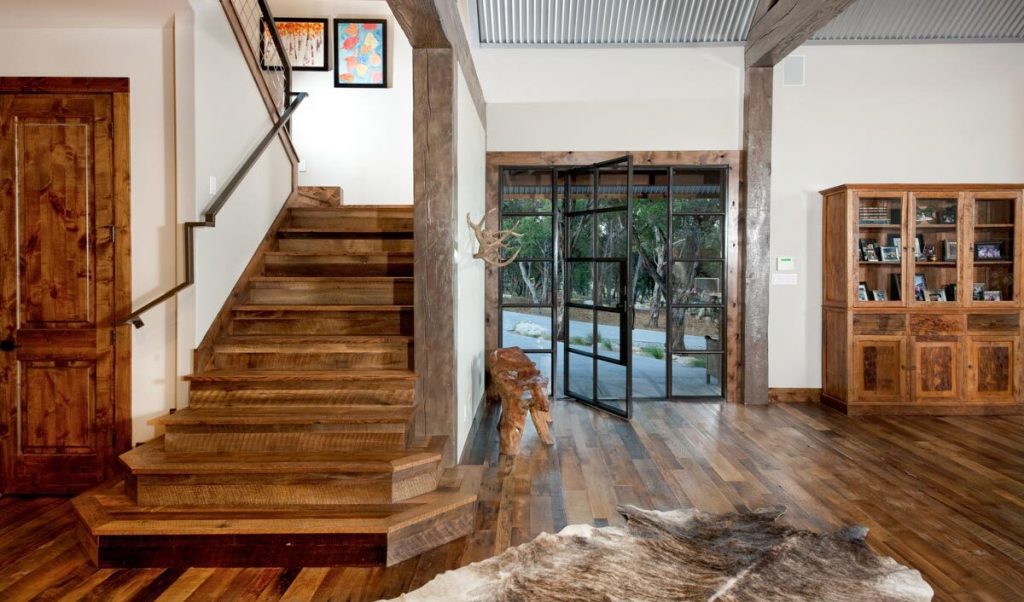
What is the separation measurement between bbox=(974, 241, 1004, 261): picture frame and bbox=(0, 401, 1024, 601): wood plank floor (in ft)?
4.39

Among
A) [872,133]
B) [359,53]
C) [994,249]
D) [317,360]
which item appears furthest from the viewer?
[359,53]

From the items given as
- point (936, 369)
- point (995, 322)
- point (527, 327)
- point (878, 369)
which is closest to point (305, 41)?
point (527, 327)

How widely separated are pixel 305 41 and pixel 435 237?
4.02 m

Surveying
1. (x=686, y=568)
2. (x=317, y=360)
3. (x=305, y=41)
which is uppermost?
(x=305, y=41)

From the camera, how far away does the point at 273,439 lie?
3174 millimetres

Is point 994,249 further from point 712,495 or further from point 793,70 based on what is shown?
point 712,495

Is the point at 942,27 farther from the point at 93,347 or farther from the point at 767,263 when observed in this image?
the point at 93,347

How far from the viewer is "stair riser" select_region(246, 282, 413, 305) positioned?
4332mm

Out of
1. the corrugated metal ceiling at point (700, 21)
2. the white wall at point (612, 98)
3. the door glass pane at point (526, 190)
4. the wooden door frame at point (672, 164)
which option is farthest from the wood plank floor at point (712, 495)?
the corrugated metal ceiling at point (700, 21)

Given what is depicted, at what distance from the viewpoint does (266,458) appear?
304 centimetres

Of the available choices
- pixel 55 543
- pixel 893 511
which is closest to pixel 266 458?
pixel 55 543

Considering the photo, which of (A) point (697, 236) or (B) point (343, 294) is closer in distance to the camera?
(B) point (343, 294)

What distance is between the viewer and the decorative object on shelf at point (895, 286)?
17.7 ft

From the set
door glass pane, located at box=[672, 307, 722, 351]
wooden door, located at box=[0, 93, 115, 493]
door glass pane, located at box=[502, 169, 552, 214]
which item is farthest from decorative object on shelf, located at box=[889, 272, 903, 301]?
wooden door, located at box=[0, 93, 115, 493]
